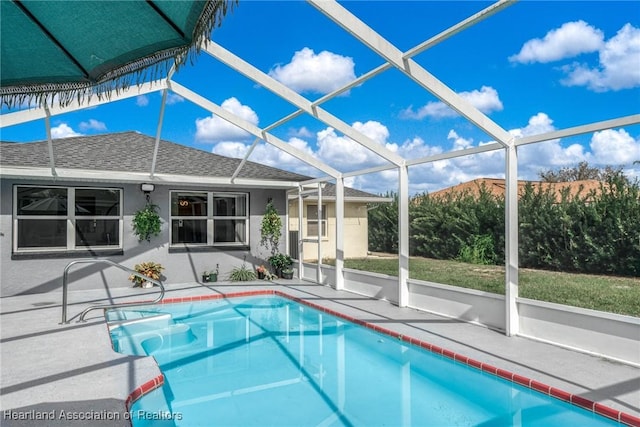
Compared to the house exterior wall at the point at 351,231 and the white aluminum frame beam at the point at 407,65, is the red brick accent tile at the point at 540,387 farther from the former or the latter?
the house exterior wall at the point at 351,231

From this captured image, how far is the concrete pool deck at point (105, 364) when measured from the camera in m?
4.01

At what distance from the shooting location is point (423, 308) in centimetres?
821

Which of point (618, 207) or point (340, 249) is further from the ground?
point (618, 207)

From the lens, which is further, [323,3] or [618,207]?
[618,207]

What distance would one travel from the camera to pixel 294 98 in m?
7.39

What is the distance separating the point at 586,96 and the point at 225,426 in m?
12.8

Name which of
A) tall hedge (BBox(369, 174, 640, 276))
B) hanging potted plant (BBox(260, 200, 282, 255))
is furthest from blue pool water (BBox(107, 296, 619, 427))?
tall hedge (BBox(369, 174, 640, 276))

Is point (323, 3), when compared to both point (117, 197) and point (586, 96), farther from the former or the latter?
point (586, 96)

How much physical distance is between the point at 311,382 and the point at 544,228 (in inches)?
292

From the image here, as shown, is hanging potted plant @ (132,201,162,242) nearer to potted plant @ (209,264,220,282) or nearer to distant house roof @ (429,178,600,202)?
potted plant @ (209,264,220,282)

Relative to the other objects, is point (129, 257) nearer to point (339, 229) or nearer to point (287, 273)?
point (287, 273)

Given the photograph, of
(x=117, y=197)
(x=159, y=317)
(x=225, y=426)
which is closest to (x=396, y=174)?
(x=159, y=317)

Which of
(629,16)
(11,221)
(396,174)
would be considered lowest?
(11,221)

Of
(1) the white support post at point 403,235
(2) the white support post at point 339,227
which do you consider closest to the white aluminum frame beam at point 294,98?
(1) the white support post at point 403,235
